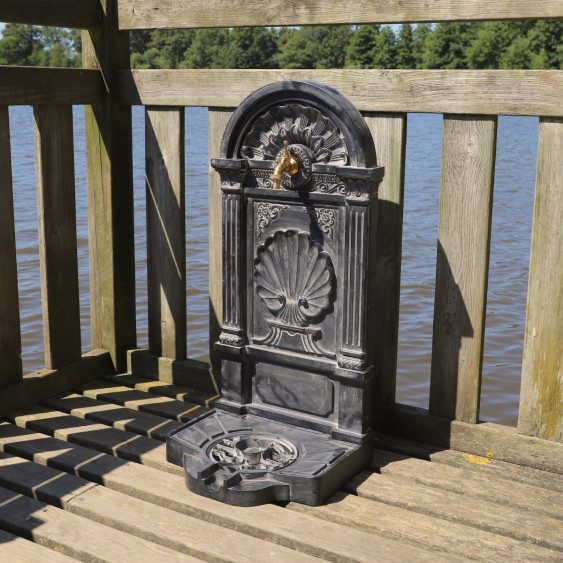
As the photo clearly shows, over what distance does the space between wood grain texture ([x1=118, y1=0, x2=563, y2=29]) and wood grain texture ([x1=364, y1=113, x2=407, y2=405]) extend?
436 millimetres

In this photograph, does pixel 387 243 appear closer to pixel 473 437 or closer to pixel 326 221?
pixel 326 221

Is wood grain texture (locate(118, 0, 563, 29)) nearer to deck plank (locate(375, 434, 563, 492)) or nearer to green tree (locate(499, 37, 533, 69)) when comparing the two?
deck plank (locate(375, 434, 563, 492))

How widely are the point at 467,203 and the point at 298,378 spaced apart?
1.06 meters

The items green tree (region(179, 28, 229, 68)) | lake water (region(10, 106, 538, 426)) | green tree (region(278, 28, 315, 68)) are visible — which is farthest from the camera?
green tree (region(278, 28, 315, 68))

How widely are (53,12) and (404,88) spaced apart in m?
1.79

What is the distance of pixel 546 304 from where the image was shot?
3.11 meters

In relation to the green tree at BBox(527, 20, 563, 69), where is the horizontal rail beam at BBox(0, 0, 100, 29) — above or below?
below

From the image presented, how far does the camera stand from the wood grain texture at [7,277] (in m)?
3.57

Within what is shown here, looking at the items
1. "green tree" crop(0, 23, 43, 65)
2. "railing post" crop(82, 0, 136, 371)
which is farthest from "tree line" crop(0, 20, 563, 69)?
"railing post" crop(82, 0, 136, 371)

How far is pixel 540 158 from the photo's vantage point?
3.00 m

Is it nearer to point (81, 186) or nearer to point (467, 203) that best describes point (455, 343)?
point (467, 203)

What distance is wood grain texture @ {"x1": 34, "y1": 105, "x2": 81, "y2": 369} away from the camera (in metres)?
3.82

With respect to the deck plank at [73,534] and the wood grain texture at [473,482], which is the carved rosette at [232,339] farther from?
the deck plank at [73,534]

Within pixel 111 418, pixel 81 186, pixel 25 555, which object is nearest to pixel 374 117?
pixel 111 418
